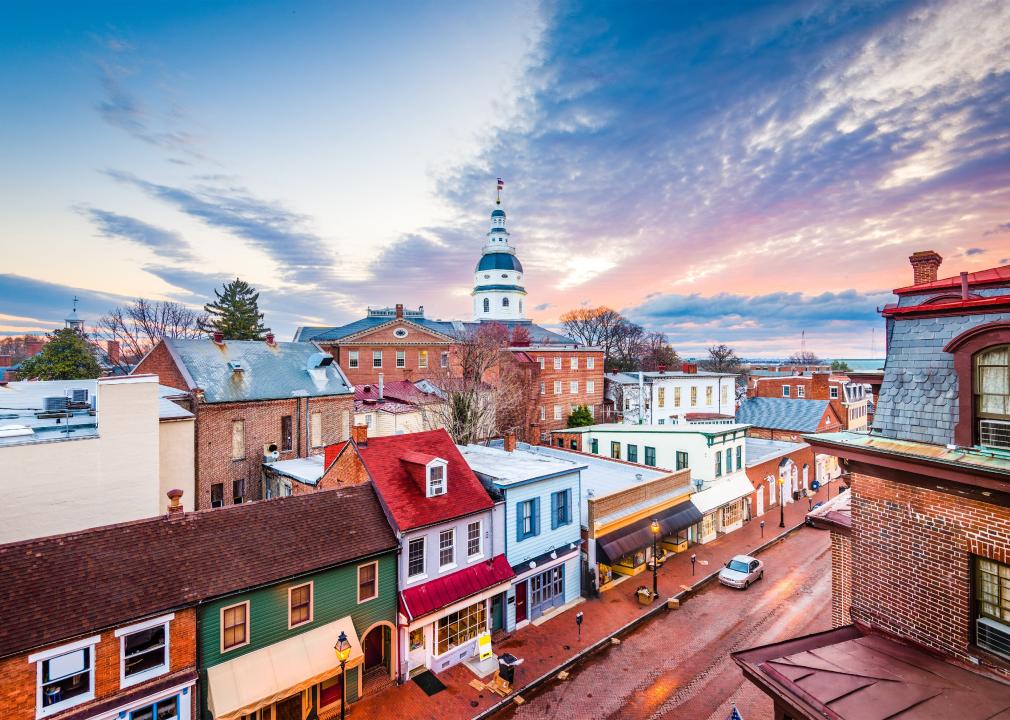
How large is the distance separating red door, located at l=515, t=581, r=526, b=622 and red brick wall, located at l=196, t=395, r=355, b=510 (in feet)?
62.1

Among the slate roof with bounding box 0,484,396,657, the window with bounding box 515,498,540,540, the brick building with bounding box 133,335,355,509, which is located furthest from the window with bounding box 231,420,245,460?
the window with bounding box 515,498,540,540

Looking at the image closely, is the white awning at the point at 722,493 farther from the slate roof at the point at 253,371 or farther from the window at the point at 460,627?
the slate roof at the point at 253,371

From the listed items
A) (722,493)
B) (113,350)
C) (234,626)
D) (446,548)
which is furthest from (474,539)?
(113,350)

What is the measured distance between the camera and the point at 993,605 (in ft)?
23.4

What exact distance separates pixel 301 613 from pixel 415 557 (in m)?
3.70

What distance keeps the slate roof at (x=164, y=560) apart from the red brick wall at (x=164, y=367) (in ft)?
59.0

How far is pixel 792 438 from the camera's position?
40.3 m

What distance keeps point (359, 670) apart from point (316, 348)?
26.2 meters

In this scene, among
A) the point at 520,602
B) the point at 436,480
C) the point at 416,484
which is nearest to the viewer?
the point at 436,480

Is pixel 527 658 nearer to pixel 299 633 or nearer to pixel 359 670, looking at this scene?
pixel 359 670

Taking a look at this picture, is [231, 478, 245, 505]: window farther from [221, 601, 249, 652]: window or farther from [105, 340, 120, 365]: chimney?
[105, 340, 120, 365]: chimney

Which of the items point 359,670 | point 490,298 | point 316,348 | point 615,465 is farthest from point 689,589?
point 490,298

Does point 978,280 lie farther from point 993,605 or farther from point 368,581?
point 368,581

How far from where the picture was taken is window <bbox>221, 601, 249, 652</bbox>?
12.2 metres
